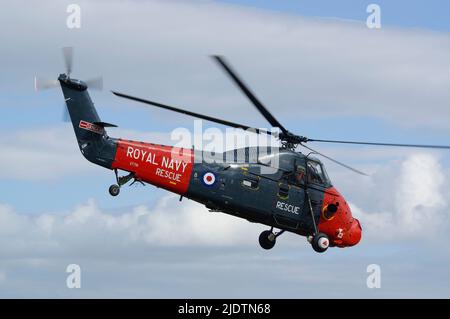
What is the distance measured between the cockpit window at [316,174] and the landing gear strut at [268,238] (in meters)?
3.57

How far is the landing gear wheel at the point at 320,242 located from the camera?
58.5m

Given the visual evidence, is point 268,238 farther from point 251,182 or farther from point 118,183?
point 118,183

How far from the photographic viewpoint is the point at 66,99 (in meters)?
55.8

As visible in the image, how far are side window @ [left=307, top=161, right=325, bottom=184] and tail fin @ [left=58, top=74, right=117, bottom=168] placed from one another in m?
10.7

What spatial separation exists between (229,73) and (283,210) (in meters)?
9.79

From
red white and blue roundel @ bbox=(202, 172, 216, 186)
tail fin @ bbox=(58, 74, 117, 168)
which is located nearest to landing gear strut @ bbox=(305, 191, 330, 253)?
red white and blue roundel @ bbox=(202, 172, 216, 186)

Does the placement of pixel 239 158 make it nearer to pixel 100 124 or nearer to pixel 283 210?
pixel 283 210

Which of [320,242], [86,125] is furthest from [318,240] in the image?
[86,125]

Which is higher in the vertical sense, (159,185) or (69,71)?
(69,71)

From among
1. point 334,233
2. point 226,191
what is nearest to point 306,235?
point 334,233

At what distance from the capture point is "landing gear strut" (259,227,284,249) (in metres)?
60.1

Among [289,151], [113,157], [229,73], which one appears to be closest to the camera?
[229,73]

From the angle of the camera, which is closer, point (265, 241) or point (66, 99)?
point (66, 99)

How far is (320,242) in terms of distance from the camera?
58531 mm
